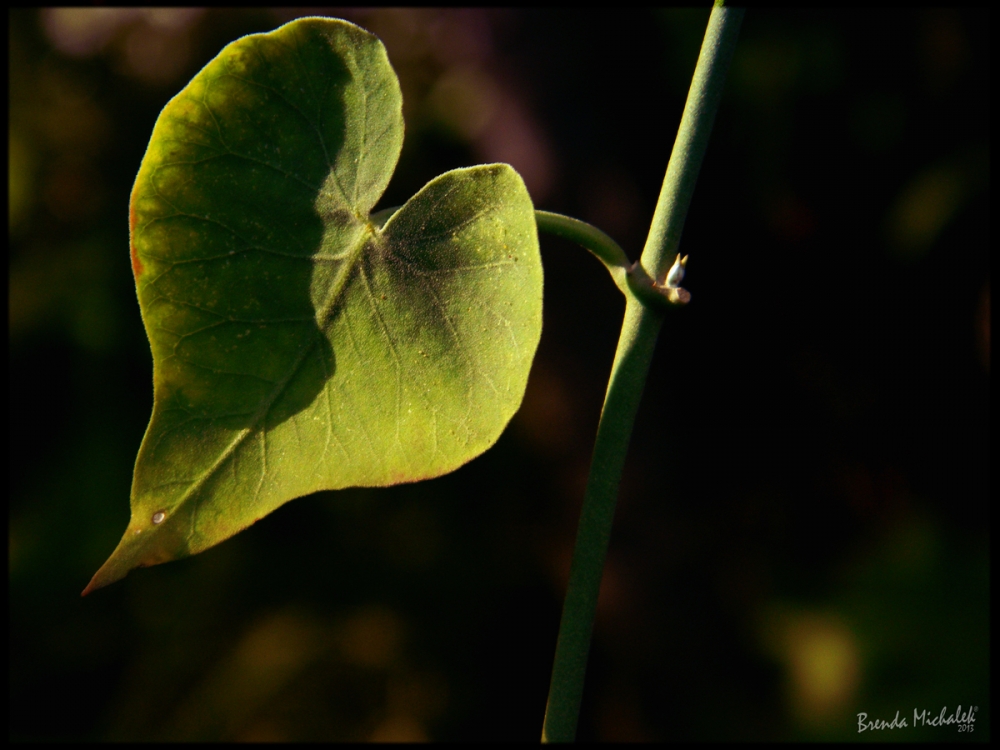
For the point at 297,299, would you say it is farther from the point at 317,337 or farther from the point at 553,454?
the point at 553,454

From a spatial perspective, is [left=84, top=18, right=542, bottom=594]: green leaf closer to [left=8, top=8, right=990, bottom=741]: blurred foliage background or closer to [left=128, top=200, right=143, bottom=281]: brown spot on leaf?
[left=128, top=200, right=143, bottom=281]: brown spot on leaf

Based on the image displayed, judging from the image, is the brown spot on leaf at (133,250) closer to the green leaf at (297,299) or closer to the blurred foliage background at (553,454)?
the green leaf at (297,299)

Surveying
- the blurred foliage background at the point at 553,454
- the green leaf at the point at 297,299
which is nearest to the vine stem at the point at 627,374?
the green leaf at the point at 297,299

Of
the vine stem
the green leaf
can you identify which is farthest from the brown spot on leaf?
the vine stem

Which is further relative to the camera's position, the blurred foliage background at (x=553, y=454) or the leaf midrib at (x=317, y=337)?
the blurred foliage background at (x=553, y=454)

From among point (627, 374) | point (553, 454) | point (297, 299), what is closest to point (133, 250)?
point (297, 299)
